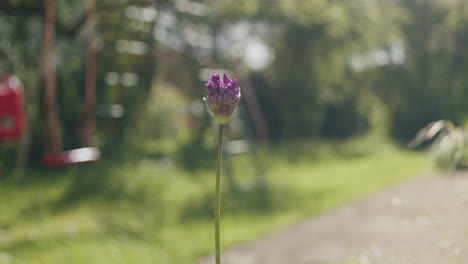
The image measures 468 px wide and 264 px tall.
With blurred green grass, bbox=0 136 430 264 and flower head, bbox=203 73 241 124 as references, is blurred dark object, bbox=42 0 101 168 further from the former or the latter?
flower head, bbox=203 73 241 124

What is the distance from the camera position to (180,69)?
1114cm

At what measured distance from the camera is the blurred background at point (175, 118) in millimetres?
4621

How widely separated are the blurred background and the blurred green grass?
0.03m

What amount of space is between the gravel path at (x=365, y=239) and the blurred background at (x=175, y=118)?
30 centimetres

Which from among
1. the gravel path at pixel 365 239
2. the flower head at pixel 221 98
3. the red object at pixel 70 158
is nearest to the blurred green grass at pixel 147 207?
the gravel path at pixel 365 239

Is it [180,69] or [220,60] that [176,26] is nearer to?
[220,60]

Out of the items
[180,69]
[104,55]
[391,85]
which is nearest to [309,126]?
[391,85]

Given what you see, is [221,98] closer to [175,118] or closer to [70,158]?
[70,158]

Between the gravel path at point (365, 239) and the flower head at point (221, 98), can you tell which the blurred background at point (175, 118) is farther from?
the flower head at point (221, 98)

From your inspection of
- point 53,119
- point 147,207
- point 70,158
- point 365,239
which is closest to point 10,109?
point 70,158

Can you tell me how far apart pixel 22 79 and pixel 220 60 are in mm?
3014

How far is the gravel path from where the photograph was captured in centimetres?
308

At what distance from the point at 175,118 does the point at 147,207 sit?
19.4ft

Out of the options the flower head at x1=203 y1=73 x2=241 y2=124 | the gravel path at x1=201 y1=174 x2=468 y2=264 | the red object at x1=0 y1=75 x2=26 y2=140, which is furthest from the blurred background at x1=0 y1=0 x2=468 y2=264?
the flower head at x1=203 y1=73 x2=241 y2=124
